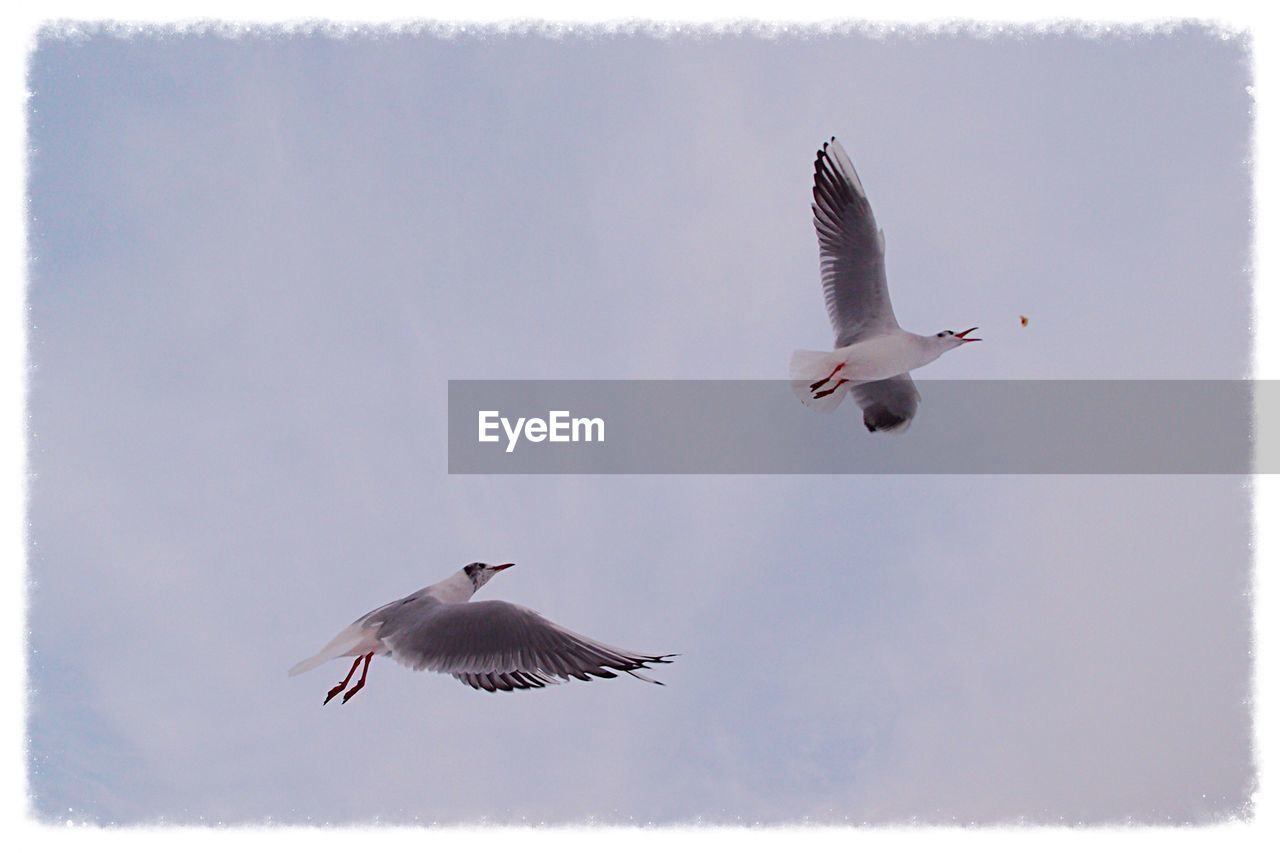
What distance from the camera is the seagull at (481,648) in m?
2.81

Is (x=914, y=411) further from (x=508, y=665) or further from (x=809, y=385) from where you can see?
(x=508, y=665)

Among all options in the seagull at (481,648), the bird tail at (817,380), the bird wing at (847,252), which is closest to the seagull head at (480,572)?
the seagull at (481,648)

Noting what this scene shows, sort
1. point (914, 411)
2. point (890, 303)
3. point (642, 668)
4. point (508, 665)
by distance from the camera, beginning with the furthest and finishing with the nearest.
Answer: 1. point (914, 411)
2. point (890, 303)
3. point (508, 665)
4. point (642, 668)

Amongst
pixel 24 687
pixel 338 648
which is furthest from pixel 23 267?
pixel 338 648

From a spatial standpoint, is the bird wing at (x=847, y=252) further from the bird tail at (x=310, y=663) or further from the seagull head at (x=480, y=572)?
the bird tail at (x=310, y=663)

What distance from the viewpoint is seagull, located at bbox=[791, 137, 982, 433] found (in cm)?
372

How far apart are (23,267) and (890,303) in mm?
2637

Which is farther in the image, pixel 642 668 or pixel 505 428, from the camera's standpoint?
pixel 505 428

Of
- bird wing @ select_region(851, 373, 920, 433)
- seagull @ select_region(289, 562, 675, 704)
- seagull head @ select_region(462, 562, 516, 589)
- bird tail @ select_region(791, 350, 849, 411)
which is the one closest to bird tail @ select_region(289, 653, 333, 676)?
seagull @ select_region(289, 562, 675, 704)

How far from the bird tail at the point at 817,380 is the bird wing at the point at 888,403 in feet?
0.67

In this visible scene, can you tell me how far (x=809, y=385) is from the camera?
3887mm

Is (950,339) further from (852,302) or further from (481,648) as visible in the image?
(481,648)

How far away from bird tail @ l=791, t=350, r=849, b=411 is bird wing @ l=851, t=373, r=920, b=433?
8.1 inches

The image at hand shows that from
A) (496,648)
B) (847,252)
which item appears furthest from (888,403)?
(496,648)
